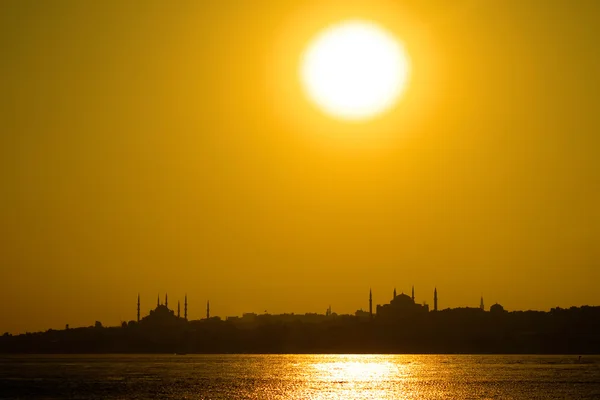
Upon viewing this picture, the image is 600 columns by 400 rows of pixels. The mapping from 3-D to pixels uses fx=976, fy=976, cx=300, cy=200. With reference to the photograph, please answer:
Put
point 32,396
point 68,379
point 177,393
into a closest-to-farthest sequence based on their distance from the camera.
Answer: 1. point 32,396
2. point 177,393
3. point 68,379

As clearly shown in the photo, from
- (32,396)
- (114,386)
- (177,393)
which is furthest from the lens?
(114,386)

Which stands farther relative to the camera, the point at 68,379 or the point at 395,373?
the point at 395,373

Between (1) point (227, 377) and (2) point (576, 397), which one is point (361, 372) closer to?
(1) point (227, 377)

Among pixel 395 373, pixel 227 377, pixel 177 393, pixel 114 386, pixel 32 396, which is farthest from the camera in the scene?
pixel 395 373

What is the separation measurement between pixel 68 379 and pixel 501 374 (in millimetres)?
76225

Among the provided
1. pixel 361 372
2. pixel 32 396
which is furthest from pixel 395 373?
pixel 32 396

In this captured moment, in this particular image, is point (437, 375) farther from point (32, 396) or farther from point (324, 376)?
point (32, 396)

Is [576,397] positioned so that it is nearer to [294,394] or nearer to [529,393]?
[529,393]

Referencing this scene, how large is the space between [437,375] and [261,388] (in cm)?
4920

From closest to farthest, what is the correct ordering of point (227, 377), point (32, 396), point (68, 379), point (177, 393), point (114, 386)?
point (32, 396) < point (177, 393) < point (114, 386) < point (68, 379) < point (227, 377)

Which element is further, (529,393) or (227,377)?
(227,377)

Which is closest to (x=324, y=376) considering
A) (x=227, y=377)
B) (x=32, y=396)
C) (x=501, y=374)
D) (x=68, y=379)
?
(x=227, y=377)

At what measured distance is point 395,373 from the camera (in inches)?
7436

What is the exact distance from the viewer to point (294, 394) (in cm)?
12681
